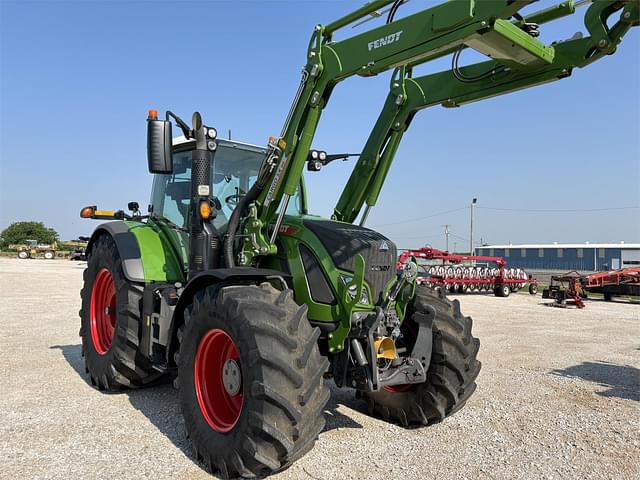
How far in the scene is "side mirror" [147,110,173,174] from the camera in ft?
15.0

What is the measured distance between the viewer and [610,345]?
33.0 ft

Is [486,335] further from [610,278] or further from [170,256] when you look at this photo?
[610,278]

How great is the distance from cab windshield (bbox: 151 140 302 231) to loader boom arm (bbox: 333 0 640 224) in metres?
0.88

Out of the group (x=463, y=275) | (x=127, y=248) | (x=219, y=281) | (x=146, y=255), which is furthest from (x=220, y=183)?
(x=463, y=275)

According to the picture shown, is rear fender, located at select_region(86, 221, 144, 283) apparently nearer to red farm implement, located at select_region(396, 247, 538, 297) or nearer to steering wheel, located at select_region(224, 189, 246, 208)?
steering wheel, located at select_region(224, 189, 246, 208)

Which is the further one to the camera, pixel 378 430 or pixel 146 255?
pixel 146 255

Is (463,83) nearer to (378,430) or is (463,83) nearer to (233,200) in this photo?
(233,200)

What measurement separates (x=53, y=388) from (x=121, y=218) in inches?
84.6

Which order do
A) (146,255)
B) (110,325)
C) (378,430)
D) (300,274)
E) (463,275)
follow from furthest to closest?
1. (463,275)
2. (110,325)
3. (146,255)
4. (378,430)
5. (300,274)

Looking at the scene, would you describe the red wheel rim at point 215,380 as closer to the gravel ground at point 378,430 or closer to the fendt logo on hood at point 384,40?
the gravel ground at point 378,430

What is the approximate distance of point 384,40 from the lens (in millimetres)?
3812

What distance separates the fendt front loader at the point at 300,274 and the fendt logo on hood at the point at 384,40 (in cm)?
2

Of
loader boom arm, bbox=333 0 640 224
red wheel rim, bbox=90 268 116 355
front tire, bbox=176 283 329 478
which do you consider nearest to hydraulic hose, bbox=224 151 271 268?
front tire, bbox=176 283 329 478

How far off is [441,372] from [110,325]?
159 inches
